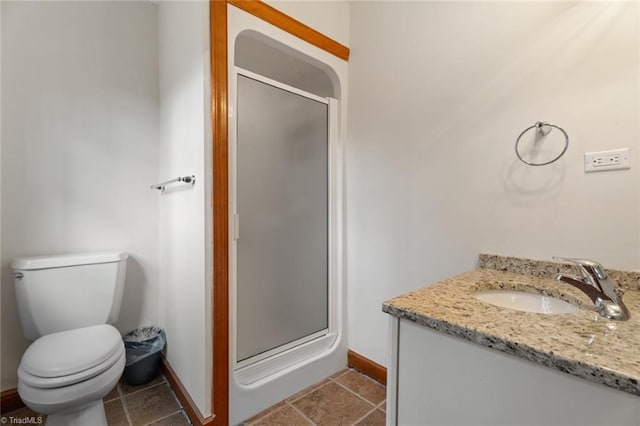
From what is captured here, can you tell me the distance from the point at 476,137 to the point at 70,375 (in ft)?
6.78

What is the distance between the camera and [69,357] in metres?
1.22

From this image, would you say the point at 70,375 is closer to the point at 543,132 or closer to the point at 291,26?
the point at 291,26

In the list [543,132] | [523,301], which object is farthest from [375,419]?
[543,132]

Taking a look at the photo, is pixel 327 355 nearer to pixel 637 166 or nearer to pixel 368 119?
pixel 368 119

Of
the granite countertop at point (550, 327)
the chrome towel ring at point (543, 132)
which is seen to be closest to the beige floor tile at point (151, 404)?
the granite countertop at point (550, 327)

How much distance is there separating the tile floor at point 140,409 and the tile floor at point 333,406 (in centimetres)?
43

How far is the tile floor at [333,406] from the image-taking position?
58.6 inches

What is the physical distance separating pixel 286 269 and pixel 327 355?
0.63 meters

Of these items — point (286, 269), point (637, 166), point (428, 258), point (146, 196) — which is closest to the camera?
point (637, 166)

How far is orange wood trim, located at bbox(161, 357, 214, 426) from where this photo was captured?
1.36 m

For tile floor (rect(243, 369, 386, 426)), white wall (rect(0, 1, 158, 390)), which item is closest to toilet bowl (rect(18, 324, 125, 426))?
white wall (rect(0, 1, 158, 390))

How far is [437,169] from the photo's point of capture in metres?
1.55

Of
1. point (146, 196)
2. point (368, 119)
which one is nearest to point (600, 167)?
point (368, 119)

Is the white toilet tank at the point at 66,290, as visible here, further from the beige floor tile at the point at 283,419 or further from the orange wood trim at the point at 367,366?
the orange wood trim at the point at 367,366
